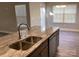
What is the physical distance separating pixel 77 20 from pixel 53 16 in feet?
4.03

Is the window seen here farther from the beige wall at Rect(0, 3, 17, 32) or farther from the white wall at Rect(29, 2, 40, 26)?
the beige wall at Rect(0, 3, 17, 32)

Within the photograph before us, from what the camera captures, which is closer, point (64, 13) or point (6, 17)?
point (6, 17)

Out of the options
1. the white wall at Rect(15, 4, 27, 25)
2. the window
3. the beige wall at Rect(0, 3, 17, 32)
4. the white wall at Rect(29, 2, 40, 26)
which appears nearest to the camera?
the beige wall at Rect(0, 3, 17, 32)

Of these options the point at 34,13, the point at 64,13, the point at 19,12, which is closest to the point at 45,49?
the point at 19,12

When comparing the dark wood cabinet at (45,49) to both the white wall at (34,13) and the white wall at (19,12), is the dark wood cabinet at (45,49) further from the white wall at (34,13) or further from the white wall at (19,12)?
the white wall at (34,13)

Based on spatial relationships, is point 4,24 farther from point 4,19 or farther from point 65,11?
point 65,11

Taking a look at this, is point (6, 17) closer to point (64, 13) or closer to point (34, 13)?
point (34, 13)

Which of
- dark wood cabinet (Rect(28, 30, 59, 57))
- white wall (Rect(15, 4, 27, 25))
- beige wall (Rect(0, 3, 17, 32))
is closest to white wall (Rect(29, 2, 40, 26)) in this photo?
white wall (Rect(15, 4, 27, 25))

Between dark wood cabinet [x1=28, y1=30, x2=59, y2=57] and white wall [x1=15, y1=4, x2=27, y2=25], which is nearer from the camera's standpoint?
dark wood cabinet [x1=28, y1=30, x2=59, y2=57]

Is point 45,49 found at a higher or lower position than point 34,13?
lower

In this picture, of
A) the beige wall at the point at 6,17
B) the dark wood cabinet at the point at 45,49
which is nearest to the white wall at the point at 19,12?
the beige wall at the point at 6,17

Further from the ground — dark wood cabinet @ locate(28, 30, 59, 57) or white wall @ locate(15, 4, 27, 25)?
white wall @ locate(15, 4, 27, 25)

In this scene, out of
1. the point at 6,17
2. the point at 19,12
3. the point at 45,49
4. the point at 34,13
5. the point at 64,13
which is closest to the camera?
the point at 6,17

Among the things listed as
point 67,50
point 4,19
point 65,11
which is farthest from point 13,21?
point 65,11
